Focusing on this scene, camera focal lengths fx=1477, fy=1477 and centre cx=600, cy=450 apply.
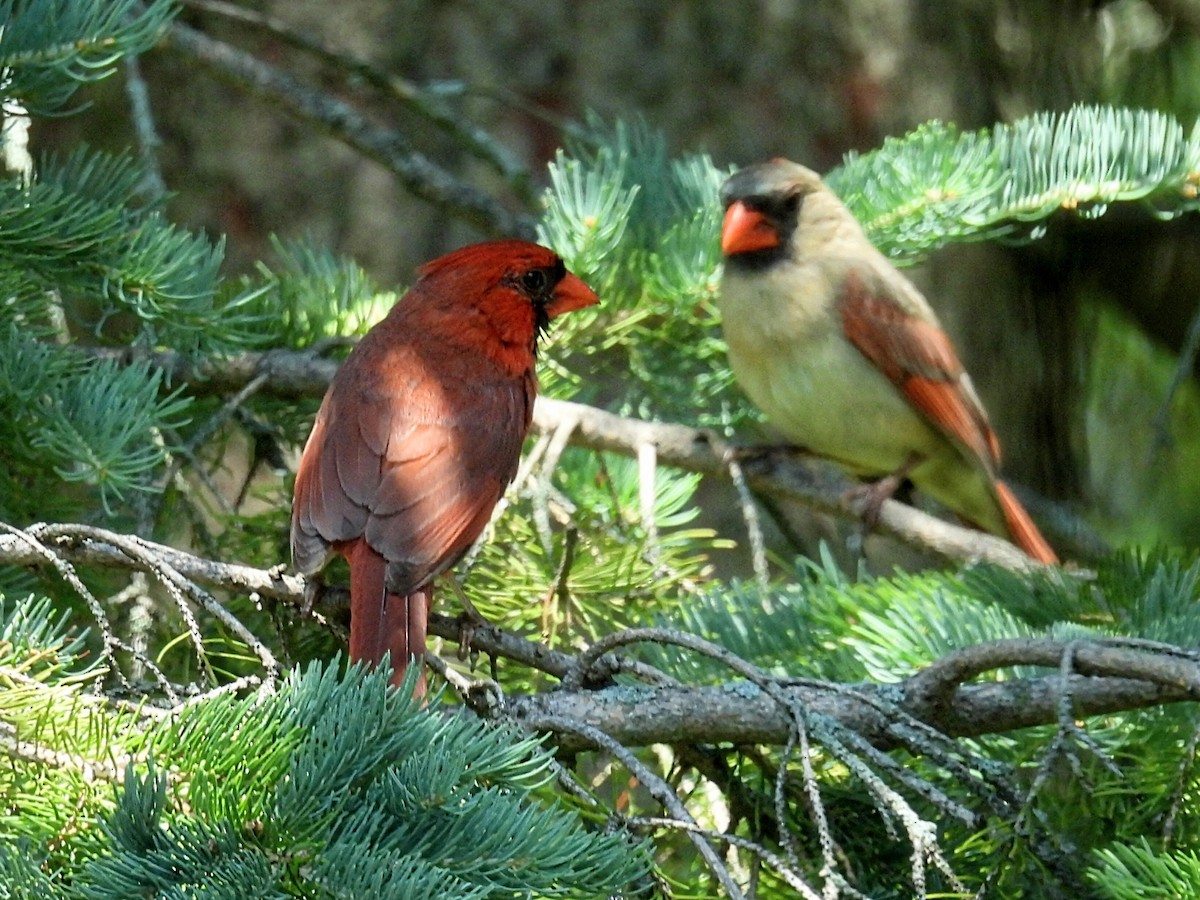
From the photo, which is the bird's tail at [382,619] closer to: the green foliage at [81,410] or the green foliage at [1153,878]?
the green foliage at [81,410]

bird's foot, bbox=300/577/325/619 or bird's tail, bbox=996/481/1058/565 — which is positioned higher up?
bird's foot, bbox=300/577/325/619

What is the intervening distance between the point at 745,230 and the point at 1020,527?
1.21m

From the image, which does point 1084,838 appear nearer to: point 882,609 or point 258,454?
point 882,609

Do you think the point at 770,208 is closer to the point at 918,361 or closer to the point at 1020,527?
the point at 918,361

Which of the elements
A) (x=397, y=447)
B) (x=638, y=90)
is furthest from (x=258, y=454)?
(x=638, y=90)

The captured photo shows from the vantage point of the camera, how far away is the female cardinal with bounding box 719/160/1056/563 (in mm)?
4012

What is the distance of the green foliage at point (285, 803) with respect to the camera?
133cm

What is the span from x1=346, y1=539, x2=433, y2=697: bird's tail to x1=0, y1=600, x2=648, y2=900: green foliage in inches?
28.9

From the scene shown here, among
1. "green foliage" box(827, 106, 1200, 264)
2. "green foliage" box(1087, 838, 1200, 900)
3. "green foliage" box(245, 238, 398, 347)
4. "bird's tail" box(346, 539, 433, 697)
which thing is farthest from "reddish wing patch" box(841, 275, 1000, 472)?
"green foliage" box(1087, 838, 1200, 900)

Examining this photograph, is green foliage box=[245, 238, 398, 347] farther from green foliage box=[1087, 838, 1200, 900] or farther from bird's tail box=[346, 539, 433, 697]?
green foliage box=[1087, 838, 1200, 900]

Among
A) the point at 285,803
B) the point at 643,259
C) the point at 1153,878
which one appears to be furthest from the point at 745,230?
the point at 285,803

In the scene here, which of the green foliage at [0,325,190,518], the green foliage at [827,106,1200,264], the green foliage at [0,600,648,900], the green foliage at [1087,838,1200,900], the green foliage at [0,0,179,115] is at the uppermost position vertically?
the green foliage at [0,0,179,115]

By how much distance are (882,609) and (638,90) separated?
111 inches

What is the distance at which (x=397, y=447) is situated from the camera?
2775 mm
